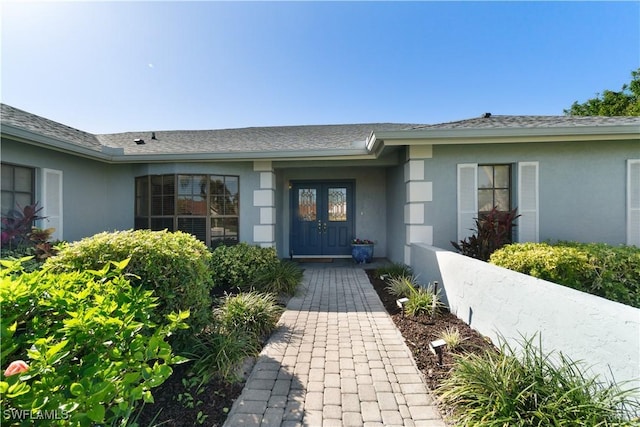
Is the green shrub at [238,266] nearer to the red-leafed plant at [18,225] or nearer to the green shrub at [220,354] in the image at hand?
the green shrub at [220,354]

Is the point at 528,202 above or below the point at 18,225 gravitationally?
above

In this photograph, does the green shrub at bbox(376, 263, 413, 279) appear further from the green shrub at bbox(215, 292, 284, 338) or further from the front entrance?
the green shrub at bbox(215, 292, 284, 338)

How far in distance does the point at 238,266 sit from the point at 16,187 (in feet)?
14.4

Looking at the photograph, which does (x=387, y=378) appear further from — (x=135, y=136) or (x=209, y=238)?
(x=135, y=136)

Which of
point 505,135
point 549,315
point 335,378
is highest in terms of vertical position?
point 505,135

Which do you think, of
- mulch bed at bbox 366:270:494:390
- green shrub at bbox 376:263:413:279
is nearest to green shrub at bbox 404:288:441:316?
mulch bed at bbox 366:270:494:390

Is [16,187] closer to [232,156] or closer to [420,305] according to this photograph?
[232,156]

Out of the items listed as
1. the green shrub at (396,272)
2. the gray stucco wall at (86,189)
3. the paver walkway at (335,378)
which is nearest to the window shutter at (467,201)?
the green shrub at (396,272)

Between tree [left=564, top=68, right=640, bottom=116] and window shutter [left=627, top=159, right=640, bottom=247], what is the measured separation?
1633 cm

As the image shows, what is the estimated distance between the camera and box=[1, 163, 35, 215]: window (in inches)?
192

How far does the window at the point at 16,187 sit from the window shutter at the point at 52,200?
0.19m

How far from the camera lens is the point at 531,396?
1817mm

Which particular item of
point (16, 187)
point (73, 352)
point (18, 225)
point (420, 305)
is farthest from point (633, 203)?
point (16, 187)

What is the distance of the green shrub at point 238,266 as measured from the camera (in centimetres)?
521
